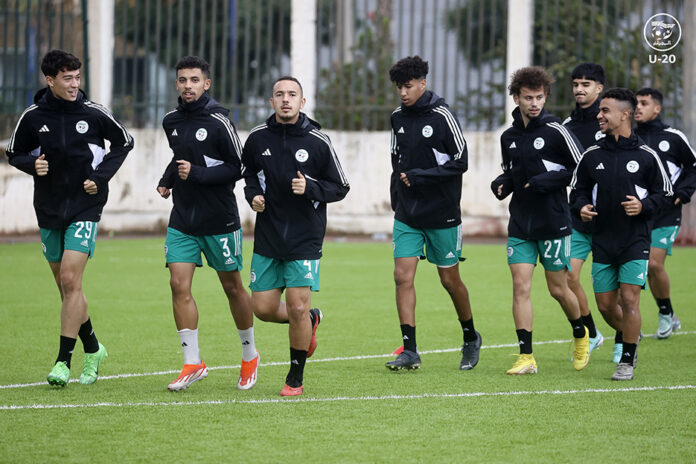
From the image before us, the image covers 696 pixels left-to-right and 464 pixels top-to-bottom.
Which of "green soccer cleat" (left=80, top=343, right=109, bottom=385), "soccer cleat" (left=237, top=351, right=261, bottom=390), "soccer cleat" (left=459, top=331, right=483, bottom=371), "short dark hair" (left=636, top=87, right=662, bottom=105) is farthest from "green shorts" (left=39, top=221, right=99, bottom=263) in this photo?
"short dark hair" (left=636, top=87, right=662, bottom=105)

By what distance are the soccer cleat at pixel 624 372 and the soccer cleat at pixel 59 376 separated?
383 cm

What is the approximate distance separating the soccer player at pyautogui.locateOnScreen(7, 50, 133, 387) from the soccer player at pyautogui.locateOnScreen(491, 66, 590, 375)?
3.01 m

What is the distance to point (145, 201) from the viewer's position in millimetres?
22344

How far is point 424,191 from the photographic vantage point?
8.58 metres

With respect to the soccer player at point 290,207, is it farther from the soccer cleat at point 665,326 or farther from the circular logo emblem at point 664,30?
the circular logo emblem at point 664,30

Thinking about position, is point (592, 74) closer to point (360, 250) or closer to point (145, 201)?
point (360, 250)

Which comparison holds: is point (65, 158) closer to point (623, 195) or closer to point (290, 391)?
point (290, 391)

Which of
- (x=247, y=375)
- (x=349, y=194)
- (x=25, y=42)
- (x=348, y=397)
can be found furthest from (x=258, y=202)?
(x=25, y=42)

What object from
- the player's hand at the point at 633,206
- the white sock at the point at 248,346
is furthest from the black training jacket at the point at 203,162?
the player's hand at the point at 633,206

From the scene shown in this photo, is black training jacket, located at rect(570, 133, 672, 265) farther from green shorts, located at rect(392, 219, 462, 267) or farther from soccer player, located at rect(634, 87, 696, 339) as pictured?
soccer player, located at rect(634, 87, 696, 339)

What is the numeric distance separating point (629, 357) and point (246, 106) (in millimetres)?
15215

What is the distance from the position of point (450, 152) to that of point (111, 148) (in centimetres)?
257

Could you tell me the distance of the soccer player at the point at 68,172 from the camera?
773cm

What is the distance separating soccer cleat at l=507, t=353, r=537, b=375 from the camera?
812 cm
